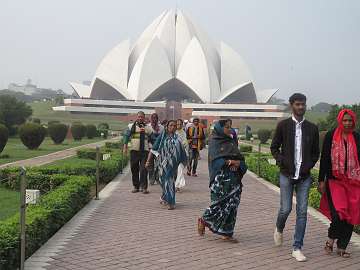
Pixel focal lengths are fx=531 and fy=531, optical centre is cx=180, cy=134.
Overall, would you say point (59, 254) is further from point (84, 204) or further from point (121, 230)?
point (84, 204)

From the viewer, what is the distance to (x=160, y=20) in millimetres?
55688

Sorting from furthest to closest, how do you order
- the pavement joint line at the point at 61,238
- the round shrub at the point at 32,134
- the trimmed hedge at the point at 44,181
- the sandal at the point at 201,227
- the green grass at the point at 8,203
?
the round shrub at the point at 32,134
the trimmed hedge at the point at 44,181
the green grass at the point at 8,203
the sandal at the point at 201,227
the pavement joint line at the point at 61,238

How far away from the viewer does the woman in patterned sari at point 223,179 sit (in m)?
4.20

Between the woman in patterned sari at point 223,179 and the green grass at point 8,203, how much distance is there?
209cm

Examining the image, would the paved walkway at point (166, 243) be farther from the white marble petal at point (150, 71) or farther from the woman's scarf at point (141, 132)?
the white marble petal at point (150, 71)

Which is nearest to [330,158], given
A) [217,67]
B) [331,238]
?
[331,238]

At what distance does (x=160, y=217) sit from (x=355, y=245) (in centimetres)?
190

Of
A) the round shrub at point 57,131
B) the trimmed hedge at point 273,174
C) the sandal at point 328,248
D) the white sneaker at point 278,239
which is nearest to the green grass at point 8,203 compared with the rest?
the white sneaker at point 278,239

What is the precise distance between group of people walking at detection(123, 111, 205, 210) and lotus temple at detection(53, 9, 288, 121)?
3881 cm

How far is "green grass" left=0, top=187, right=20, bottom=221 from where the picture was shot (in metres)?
5.26

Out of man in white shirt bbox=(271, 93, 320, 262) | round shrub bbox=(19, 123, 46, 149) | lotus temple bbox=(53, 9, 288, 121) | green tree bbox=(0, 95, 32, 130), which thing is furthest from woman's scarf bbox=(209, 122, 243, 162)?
lotus temple bbox=(53, 9, 288, 121)

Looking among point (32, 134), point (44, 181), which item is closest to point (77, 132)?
point (32, 134)

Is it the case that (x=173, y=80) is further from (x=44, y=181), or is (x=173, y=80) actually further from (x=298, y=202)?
(x=298, y=202)

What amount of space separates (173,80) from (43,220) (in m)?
48.2
